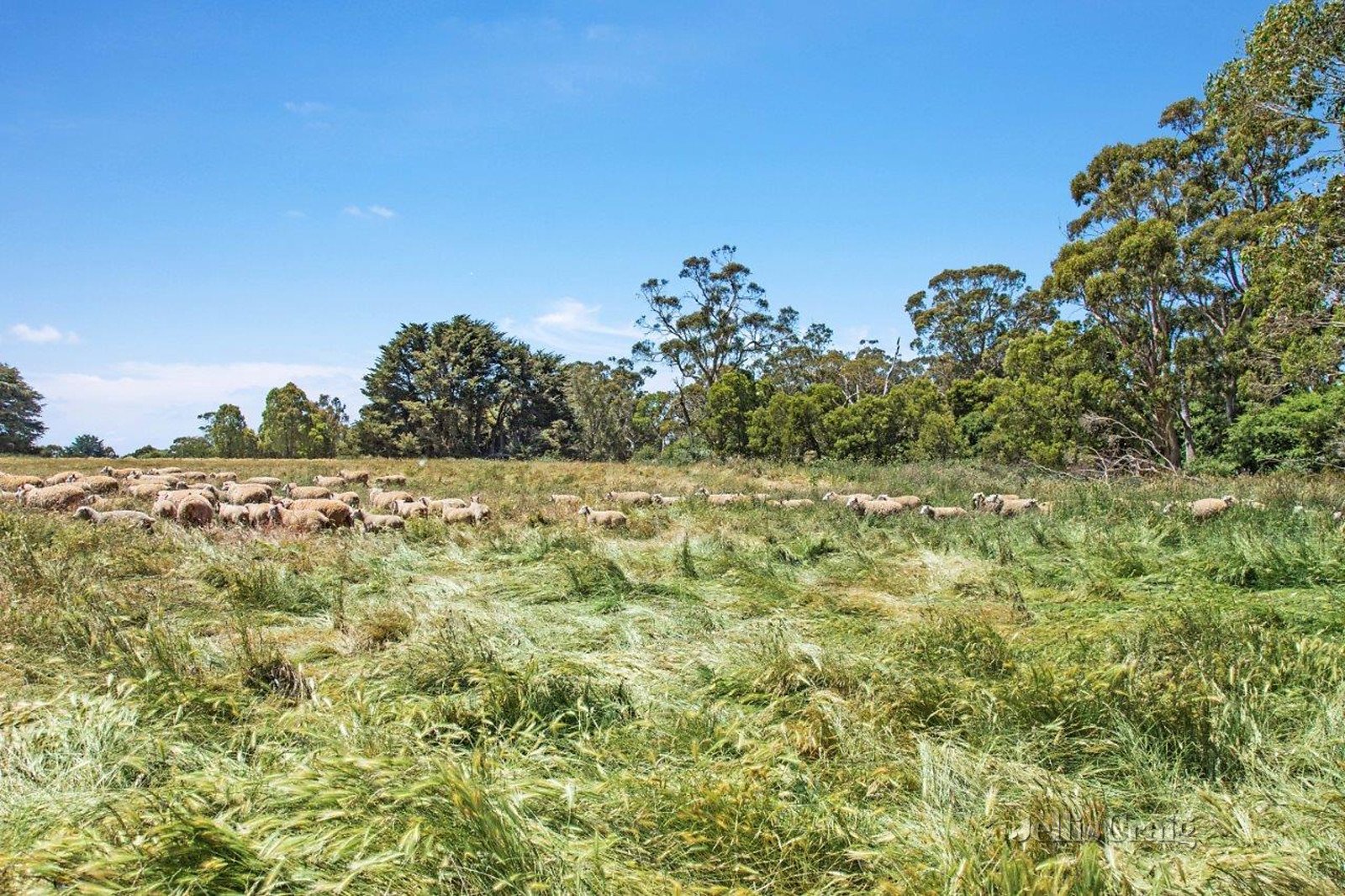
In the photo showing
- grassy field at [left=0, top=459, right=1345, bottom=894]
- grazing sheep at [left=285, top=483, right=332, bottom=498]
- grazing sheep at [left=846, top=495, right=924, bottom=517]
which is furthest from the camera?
grazing sheep at [left=285, top=483, right=332, bottom=498]

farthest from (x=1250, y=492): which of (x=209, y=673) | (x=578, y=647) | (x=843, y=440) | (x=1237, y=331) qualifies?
(x=843, y=440)

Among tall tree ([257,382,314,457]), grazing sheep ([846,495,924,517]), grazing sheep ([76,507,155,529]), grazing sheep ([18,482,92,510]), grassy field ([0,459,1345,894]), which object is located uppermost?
tall tree ([257,382,314,457])

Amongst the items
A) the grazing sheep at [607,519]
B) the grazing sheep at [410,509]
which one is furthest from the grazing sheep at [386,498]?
the grazing sheep at [607,519]

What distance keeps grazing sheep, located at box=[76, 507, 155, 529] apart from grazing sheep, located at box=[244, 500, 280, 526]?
3.75 ft

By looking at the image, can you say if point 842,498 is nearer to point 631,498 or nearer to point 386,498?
point 631,498

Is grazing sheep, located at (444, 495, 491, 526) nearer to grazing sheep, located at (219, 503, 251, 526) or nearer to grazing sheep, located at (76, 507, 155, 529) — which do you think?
grazing sheep, located at (219, 503, 251, 526)

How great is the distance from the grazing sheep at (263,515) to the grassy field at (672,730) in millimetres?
3208

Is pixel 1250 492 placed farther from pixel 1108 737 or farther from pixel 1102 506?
pixel 1108 737

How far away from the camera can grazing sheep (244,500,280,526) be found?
9375 millimetres

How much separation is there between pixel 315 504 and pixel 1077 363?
2153 centimetres

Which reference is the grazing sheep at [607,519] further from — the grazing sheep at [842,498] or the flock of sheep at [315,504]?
the grazing sheep at [842,498]

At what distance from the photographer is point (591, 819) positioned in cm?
229

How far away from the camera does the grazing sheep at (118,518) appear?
8109 millimetres

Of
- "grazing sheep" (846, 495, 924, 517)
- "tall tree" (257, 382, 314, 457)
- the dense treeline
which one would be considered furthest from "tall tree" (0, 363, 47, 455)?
"grazing sheep" (846, 495, 924, 517)
